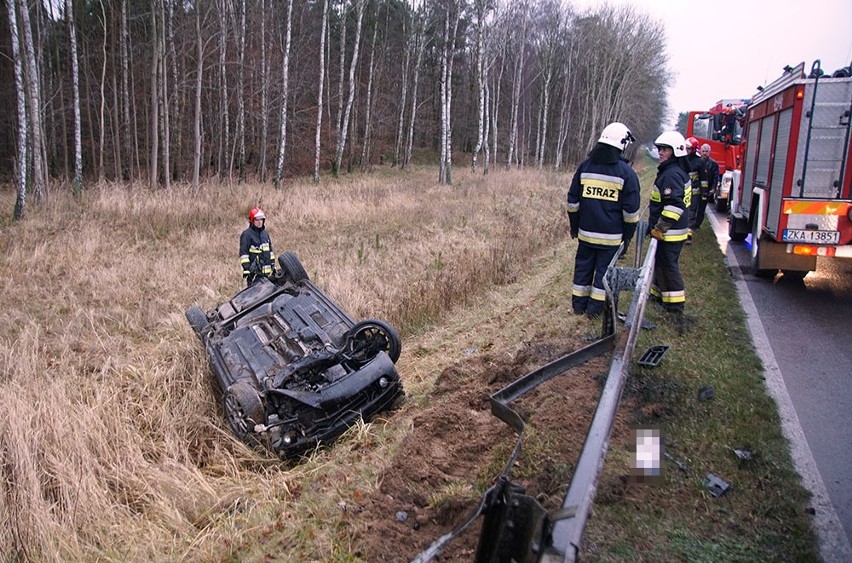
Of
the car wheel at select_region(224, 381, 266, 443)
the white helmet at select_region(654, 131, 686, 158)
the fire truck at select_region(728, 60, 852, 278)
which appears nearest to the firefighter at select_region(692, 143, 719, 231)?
the fire truck at select_region(728, 60, 852, 278)

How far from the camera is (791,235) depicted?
6.55m

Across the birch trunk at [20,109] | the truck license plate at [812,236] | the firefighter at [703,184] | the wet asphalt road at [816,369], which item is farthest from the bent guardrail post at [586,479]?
the birch trunk at [20,109]

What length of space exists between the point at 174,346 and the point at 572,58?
37.1m

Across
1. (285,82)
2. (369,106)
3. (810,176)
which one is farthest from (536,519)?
(369,106)

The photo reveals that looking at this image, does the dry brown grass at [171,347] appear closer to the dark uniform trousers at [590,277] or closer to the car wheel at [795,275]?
the dark uniform trousers at [590,277]

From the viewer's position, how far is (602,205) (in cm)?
516

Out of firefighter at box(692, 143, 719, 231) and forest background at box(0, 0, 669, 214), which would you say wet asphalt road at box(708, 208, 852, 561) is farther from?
forest background at box(0, 0, 669, 214)

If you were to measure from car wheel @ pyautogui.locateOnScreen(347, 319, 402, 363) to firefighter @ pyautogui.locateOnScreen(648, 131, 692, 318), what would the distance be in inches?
106

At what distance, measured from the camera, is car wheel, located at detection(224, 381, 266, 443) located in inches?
155

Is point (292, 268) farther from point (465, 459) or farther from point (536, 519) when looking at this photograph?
point (536, 519)

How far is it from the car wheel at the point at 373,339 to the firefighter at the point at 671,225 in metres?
2.70

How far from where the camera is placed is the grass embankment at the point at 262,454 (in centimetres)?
290

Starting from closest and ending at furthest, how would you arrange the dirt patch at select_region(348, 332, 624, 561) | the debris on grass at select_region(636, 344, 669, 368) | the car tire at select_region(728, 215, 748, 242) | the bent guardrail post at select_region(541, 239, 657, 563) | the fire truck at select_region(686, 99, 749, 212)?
the bent guardrail post at select_region(541, 239, 657, 563) < the dirt patch at select_region(348, 332, 624, 561) < the debris on grass at select_region(636, 344, 669, 368) < the car tire at select_region(728, 215, 748, 242) < the fire truck at select_region(686, 99, 749, 212)

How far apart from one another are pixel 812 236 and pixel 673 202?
213 centimetres
